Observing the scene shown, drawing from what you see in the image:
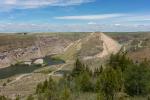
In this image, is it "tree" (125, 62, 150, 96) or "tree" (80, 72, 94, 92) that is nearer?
"tree" (125, 62, 150, 96)

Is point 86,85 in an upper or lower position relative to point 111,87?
lower

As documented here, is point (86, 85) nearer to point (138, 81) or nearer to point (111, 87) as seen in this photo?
point (138, 81)

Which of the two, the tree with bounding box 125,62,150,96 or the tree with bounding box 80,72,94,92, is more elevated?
the tree with bounding box 125,62,150,96

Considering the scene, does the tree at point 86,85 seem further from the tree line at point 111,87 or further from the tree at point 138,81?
the tree at point 138,81

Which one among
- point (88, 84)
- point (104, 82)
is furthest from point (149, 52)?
point (104, 82)

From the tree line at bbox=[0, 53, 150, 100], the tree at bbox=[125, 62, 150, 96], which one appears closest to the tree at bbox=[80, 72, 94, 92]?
the tree line at bbox=[0, 53, 150, 100]

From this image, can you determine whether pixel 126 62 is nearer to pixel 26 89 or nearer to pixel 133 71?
pixel 133 71

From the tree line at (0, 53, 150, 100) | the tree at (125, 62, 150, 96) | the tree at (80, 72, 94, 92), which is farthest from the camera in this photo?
the tree at (80, 72, 94, 92)

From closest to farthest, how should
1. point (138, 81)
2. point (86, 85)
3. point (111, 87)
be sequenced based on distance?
point (111, 87) < point (138, 81) < point (86, 85)

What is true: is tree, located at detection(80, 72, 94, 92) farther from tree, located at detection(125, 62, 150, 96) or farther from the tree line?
tree, located at detection(125, 62, 150, 96)

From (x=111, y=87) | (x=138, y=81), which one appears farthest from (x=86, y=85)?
(x=111, y=87)

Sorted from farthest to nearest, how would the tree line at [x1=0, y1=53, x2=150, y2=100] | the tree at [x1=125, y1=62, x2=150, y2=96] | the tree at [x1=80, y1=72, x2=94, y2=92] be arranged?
the tree at [x1=80, y1=72, x2=94, y2=92] < the tree at [x1=125, y1=62, x2=150, y2=96] < the tree line at [x1=0, y1=53, x2=150, y2=100]
